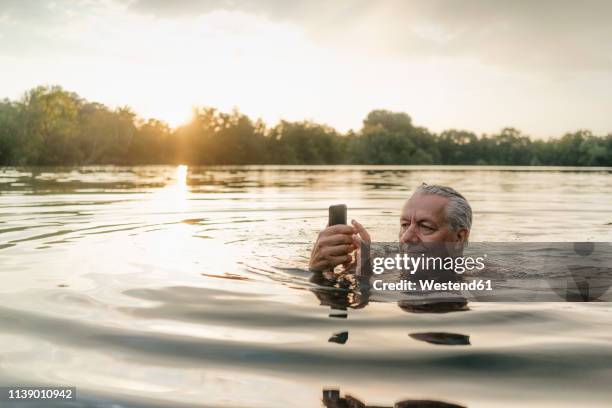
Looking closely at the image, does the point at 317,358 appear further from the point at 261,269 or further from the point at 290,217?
the point at 290,217

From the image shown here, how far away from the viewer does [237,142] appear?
97.2 metres

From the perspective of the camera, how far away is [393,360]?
9.60 feet

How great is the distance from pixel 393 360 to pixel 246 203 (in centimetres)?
1089

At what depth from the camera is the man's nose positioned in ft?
17.0

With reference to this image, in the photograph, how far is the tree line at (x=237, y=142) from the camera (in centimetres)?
6256

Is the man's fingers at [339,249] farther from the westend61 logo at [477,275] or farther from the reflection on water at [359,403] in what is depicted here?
the reflection on water at [359,403]

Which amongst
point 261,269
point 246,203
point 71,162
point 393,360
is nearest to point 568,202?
point 246,203

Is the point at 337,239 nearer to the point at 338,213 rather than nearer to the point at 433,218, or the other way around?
the point at 338,213

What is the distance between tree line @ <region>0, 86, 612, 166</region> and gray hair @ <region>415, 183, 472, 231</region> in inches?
2204

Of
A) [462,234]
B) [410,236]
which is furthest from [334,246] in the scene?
[462,234]

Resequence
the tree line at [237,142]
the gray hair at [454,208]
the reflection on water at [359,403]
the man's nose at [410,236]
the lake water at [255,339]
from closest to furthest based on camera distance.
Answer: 1. the reflection on water at [359,403]
2. the lake water at [255,339]
3. the man's nose at [410,236]
4. the gray hair at [454,208]
5. the tree line at [237,142]

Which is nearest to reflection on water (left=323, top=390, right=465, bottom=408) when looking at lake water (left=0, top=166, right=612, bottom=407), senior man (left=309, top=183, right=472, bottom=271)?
lake water (left=0, top=166, right=612, bottom=407)

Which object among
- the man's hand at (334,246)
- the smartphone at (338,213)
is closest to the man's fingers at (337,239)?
the man's hand at (334,246)

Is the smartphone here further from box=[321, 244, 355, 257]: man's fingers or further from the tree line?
the tree line
